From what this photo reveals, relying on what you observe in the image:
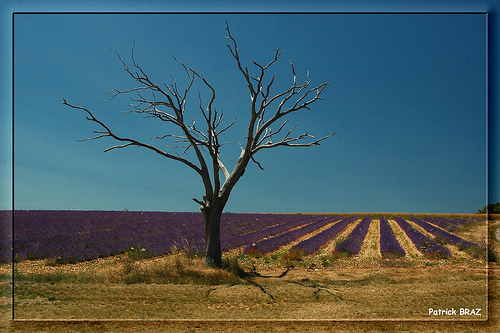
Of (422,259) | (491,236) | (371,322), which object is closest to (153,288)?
(371,322)

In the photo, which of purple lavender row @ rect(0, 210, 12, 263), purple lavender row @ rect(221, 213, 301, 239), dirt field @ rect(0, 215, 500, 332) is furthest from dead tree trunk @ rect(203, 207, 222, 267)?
purple lavender row @ rect(221, 213, 301, 239)

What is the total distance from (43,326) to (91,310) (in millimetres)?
652

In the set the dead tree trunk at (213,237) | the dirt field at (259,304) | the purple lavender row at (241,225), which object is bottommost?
the purple lavender row at (241,225)

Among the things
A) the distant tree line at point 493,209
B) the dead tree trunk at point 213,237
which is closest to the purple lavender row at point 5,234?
the dead tree trunk at point 213,237

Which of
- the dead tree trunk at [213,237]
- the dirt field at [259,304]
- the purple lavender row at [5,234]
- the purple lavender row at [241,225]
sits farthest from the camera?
the purple lavender row at [241,225]

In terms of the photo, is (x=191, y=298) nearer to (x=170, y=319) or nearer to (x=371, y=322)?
(x=170, y=319)

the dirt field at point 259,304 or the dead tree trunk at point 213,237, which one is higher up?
the dead tree trunk at point 213,237

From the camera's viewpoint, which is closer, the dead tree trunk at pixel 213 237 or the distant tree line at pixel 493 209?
the distant tree line at pixel 493 209

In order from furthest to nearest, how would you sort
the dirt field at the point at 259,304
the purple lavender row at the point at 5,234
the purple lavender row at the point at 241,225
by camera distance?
the purple lavender row at the point at 241,225
the purple lavender row at the point at 5,234
the dirt field at the point at 259,304

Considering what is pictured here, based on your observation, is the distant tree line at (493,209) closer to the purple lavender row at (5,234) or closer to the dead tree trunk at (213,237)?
the dead tree trunk at (213,237)

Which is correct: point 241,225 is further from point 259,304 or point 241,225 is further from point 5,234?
point 259,304

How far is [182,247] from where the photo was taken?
1243 centimetres

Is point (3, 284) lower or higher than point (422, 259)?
higher

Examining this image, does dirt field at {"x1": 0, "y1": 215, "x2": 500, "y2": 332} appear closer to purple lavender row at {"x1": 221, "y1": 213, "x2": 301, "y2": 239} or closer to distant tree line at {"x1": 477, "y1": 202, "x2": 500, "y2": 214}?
distant tree line at {"x1": 477, "y1": 202, "x2": 500, "y2": 214}
